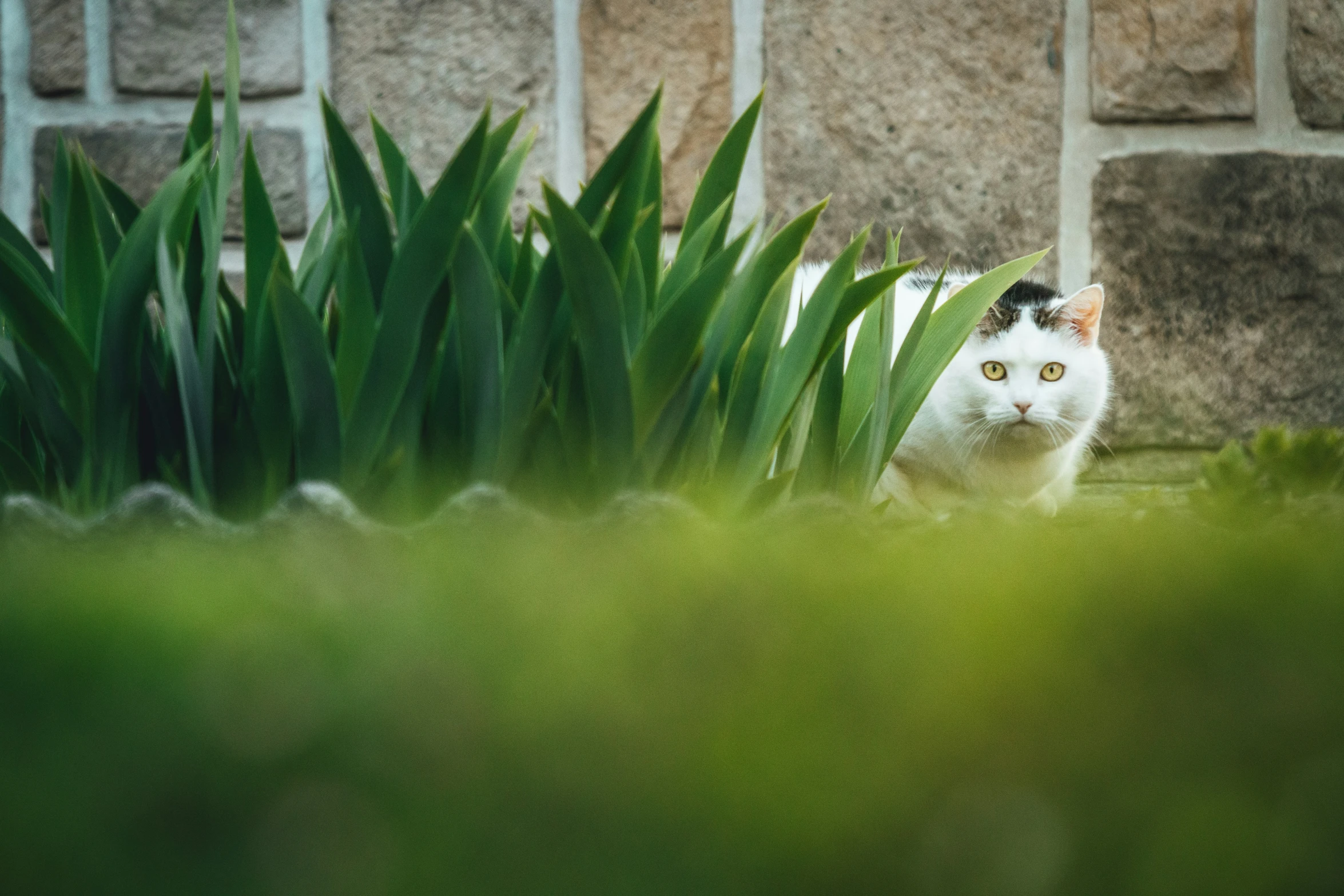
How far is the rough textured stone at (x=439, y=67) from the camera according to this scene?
1358mm

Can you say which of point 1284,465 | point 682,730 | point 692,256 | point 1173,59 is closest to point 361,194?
point 692,256

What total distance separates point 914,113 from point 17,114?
129cm

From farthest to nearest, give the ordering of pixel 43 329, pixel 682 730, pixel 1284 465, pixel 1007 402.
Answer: pixel 1007 402 → pixel 1284 465 → pixel 43 329 → pixel 682 730

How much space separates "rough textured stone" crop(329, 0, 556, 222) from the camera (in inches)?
53.5

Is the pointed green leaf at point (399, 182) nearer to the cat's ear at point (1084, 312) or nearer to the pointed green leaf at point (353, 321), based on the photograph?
the pointed green leaf at point (353, 321)

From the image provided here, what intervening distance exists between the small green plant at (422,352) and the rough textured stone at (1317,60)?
116 cm

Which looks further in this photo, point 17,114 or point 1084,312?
point 17,114

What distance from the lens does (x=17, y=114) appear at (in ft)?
4.49

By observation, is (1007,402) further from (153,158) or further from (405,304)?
(153,158)

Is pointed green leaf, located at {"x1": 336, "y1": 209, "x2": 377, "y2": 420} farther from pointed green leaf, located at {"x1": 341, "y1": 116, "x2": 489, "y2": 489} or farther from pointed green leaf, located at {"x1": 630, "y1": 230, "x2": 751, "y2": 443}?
pointed green leaf, located at {"x1": 630, "y1": 230, "x2": 751, "y2": 443}

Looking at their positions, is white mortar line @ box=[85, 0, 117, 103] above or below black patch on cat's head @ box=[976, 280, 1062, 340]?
above

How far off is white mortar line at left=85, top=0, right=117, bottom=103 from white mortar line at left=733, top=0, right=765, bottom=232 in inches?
35.0

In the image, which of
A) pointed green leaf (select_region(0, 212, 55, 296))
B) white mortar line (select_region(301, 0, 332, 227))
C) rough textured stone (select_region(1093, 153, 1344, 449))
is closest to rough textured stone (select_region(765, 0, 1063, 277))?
rough textured stone (select_region(1093, 153, 1344, 449))

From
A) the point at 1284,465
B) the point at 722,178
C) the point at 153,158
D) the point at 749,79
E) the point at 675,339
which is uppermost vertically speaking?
the point at 749,79
